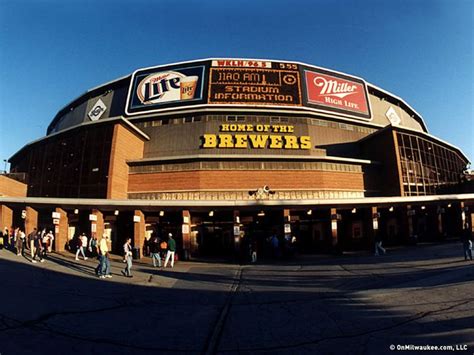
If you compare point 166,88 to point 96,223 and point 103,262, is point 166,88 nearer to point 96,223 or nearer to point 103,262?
point 96,223

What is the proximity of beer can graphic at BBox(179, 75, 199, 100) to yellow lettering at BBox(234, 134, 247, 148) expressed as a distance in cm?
652

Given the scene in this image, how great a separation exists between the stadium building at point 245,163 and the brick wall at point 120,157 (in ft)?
0.32

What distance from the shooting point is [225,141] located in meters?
27.7

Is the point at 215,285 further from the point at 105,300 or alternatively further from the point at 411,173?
the point at 411,173

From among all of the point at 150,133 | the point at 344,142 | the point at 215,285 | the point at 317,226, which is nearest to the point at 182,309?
the point at 215,285

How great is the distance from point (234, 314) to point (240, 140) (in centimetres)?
2224

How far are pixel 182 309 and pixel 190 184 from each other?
19.5 m

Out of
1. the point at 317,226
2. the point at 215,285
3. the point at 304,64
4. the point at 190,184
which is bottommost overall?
the point at 215,285

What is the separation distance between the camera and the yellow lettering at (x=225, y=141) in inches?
1081

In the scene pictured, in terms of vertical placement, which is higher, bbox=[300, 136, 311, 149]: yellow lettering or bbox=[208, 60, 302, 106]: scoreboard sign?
bbox=[208, 60, 302, 106]: scoreboard sign

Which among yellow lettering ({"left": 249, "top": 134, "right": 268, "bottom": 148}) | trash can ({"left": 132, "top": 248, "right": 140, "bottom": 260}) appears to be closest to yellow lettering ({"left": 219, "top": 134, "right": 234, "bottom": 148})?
yellow lettering ({"left": 249, "top": 134, "right": 268, "bottom": 148})

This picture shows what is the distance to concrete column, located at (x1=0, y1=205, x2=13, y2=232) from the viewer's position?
20547 millimetres

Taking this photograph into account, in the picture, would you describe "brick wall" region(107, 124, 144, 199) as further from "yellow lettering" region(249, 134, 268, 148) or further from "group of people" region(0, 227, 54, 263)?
"yellow lettering" region(249, 134, 268, 148)

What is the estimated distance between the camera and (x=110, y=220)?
73.0 ft
